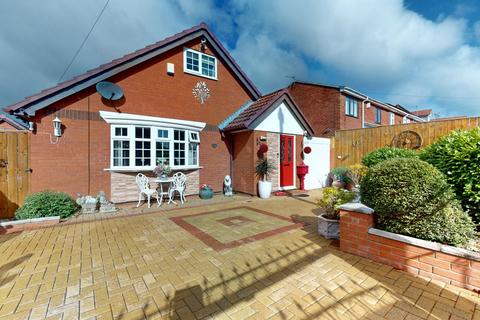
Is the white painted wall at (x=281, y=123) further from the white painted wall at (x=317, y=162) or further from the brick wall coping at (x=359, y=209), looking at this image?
the brick wall coping at (x=359, y=209)

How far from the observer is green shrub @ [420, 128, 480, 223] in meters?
3.36

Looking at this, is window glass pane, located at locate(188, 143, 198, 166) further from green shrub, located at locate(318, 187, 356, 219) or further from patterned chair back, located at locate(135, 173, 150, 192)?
green shrub, located at locate(318, 187, 356, 219)

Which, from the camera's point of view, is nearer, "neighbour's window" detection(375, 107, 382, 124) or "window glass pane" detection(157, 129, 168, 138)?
"window glass pane" detection(157, 129, 168, 138)

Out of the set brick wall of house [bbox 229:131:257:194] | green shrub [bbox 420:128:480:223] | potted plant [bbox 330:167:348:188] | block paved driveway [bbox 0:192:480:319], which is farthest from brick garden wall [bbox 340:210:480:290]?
potted plant [bbox 330:167:348:188]

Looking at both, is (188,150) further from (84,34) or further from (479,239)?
(479,239)

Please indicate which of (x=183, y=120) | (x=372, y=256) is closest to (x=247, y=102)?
(x=183, y=120)

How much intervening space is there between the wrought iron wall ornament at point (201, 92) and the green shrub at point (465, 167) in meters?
8.53

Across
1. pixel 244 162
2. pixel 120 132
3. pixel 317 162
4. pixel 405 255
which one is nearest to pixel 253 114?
pixel 244 162

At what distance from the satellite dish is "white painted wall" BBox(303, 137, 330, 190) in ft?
29.5

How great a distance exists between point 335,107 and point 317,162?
Answer: 6980 mm

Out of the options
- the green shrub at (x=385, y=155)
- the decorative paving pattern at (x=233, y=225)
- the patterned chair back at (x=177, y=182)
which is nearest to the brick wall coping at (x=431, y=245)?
the decorative paving pattern at (x=233, y=225)

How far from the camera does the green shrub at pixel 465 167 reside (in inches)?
132

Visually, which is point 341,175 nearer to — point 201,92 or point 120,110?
point 201,92

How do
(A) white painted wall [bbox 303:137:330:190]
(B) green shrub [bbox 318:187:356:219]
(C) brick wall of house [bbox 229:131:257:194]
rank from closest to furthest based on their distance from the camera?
(B) green shrub [bbox 318:187:356:219]
(C) brick wall of house [bbox 229:131:257:194]
(A) white painted wall [bbox 303:137:330:190]
